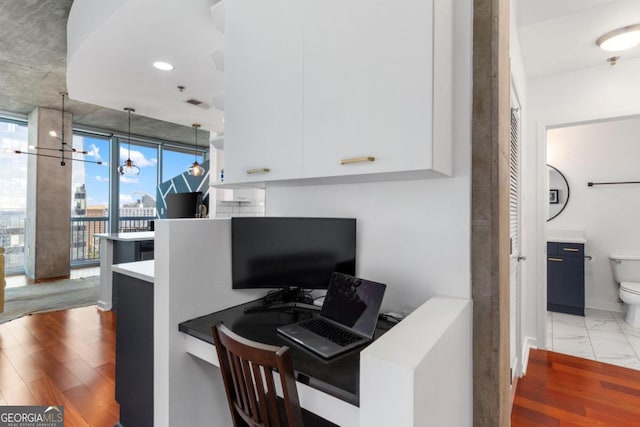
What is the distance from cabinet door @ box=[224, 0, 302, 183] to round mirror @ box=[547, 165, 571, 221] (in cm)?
408

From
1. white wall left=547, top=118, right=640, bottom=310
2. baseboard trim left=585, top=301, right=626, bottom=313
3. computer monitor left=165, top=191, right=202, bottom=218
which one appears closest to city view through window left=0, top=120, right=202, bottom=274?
computer monitor left=165, top=191, right=202, bottom=218

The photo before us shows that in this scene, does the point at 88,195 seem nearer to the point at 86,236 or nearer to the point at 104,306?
the point at 86,236

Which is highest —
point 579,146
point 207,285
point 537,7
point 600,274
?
point 537,7

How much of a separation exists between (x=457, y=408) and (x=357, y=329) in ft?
1.38

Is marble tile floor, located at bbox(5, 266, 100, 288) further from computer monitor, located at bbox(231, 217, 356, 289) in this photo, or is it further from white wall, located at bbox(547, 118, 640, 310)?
white wall, located at bbox(547, 118, 640, 310)

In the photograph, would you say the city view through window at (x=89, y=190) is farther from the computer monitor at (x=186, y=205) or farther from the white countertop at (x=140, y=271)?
the white countertop at (x=140, y=271)

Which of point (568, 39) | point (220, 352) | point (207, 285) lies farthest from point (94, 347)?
point (568, 39)

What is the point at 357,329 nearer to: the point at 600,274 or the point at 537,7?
the point at 537,7

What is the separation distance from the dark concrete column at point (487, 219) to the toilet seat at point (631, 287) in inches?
121

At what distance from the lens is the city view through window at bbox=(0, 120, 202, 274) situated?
19.2 ft

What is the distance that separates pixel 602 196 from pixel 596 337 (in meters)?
1.73

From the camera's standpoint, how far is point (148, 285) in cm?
167

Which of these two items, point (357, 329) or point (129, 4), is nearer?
point (357, 329)

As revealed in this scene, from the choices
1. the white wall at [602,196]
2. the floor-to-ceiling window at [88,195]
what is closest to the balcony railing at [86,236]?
the floor-to-ceiling window at [88,195]
